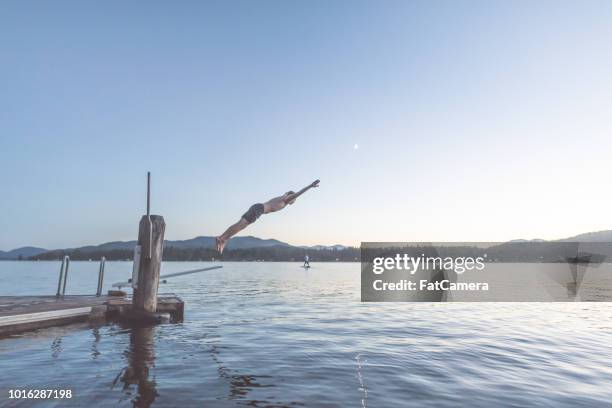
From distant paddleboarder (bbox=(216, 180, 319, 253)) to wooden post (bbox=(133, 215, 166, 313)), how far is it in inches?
297

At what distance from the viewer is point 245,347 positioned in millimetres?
13867

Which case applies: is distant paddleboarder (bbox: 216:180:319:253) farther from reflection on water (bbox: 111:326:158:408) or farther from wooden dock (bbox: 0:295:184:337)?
wooden dock (bbox: 0:295:184:337)

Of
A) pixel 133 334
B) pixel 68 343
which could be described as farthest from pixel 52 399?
pixel 133 334

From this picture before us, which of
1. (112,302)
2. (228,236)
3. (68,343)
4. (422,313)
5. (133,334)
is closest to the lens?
(228,236)

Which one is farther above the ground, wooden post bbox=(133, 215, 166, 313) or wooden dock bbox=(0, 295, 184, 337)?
wooden post bbox=(133, 215, 166, 313)

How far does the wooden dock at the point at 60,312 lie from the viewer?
1430cm

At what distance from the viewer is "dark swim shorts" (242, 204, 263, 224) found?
30.1ft

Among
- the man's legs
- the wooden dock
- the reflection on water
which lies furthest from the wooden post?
the man's legs

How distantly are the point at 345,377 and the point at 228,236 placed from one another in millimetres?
4663

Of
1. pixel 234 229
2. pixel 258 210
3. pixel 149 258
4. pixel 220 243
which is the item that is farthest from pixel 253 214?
pixel 149 258

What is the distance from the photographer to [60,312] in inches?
643

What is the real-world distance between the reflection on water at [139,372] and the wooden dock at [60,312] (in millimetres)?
3160

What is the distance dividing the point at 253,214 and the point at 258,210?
0.18m

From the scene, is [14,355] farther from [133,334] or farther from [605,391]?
[605,391]
